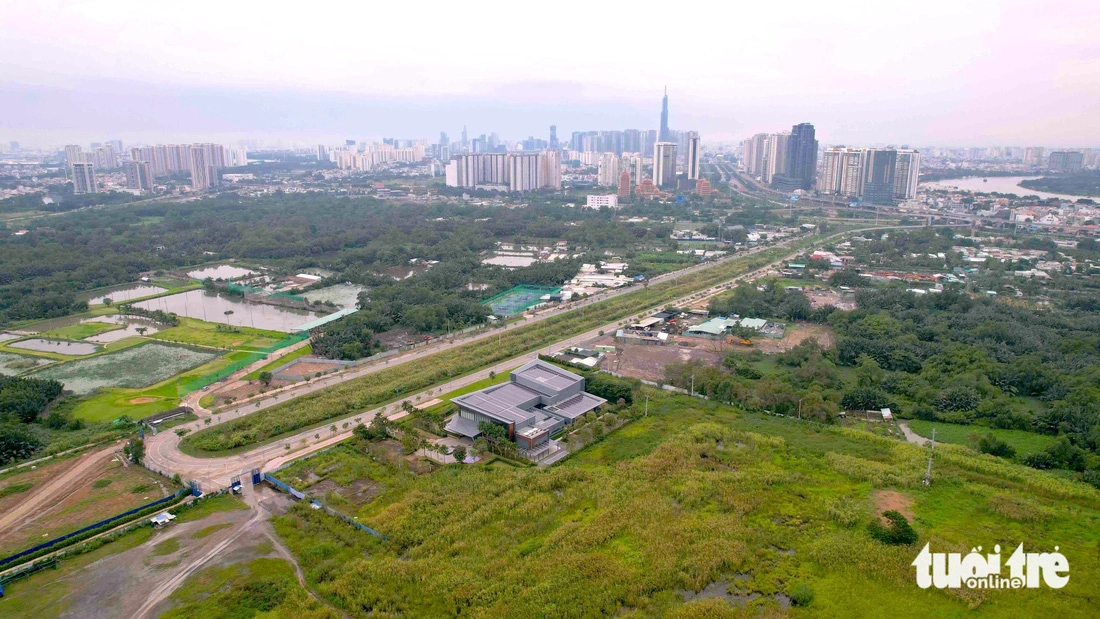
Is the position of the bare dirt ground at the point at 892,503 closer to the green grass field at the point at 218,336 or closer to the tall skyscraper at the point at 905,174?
the green grass field at the point at 218,336

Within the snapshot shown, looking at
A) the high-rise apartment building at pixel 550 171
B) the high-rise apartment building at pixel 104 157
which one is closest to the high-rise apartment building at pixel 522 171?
the high-rise apartment building at pixel 550 171

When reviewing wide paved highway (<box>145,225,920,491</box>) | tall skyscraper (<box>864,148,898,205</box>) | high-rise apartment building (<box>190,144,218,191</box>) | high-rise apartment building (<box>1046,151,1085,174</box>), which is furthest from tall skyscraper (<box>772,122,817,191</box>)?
high-rise apartment building (<box>190,144,218,191</box>)

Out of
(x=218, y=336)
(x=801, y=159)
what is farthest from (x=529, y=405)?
(x=801, y=159)

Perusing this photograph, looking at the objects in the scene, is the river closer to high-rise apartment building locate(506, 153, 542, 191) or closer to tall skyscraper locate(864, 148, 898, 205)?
tall skyscraper locate(864, 148, 898, 205)

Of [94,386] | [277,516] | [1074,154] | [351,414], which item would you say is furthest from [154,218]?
[1074,154]

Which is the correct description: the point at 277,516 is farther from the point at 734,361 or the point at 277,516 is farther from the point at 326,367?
the point at 734,361

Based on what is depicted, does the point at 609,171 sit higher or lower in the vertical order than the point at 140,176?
higher

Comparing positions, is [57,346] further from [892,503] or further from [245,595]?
[892,503]
